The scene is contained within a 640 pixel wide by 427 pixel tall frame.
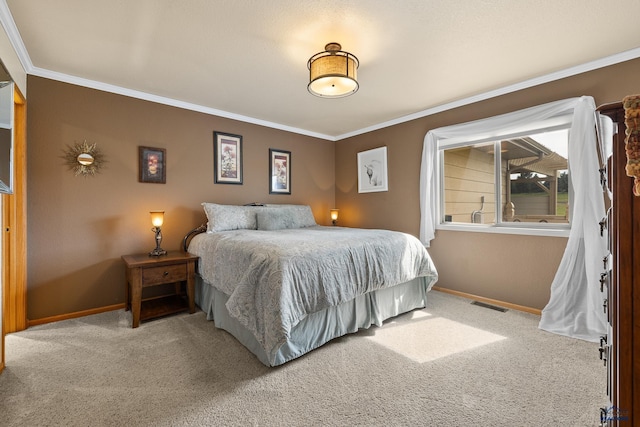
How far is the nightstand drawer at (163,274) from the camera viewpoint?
2656mm

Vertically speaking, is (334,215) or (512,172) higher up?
(512,172)

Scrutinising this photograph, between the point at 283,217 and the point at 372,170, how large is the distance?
1745mm

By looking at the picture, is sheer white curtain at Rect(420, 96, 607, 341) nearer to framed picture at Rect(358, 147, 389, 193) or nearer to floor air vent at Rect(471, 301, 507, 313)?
floor air vent at Rect(471, 301, 507, 313)

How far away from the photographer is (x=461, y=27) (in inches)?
81.4

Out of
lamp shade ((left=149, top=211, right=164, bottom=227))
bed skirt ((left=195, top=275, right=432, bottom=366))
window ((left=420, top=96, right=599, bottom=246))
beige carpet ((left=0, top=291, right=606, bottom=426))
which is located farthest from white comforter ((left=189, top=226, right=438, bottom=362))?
window ((left=420, top=96, right=599, bottom=246))

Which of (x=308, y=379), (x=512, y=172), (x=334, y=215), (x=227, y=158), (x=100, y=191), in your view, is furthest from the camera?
(x=334, y=215)

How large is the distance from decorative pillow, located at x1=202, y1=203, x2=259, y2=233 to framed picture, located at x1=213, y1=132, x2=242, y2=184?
1.84 ft

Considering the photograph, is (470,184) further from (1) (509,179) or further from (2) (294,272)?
(2) (294,272)

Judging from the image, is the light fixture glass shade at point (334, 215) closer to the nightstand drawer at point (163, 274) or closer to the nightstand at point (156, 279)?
the nightstand at point (156, 279)

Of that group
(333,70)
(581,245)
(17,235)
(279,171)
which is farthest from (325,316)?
(17,235)

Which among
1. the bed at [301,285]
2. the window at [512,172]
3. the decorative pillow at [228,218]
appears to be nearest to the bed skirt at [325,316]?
the bed at [301,285]

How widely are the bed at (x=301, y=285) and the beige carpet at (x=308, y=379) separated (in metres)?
0.16

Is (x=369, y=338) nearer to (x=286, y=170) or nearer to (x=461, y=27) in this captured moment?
(x=461, y=27)

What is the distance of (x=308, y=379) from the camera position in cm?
183
